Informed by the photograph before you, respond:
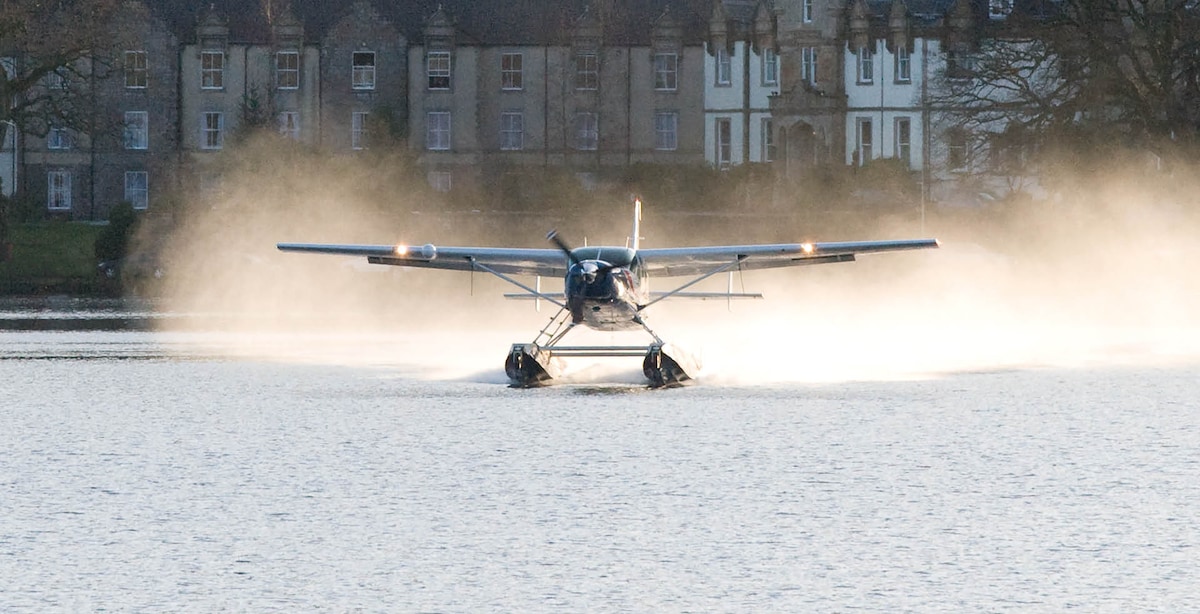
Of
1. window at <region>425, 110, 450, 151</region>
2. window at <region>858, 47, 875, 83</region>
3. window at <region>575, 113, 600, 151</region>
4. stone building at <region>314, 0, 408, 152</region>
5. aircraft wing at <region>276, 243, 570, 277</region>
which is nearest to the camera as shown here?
aircraft wing at <region>276, 243, 570, 277</region>

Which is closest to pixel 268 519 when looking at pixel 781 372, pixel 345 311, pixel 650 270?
pixel 650 270

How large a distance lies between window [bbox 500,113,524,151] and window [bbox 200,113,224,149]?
13.7m

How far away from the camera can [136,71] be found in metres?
97.5

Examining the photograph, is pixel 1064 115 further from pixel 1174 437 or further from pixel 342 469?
pixel 342 469

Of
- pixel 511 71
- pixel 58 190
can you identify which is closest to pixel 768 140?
pixel 511 71

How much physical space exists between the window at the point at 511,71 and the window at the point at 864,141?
16.4m

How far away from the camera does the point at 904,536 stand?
22.1 meters

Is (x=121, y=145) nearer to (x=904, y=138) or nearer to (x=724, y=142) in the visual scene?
(x=724, y=142)

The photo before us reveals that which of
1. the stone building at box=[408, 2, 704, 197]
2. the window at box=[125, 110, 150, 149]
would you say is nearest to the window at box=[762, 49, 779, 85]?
the stone building at box=[408, 2, 704, 197]

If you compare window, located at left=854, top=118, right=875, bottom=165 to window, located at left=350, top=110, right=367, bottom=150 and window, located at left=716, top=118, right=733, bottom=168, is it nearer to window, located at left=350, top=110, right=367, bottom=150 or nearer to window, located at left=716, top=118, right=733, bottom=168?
window, located at left=716, top=118, right=733, bottom=168

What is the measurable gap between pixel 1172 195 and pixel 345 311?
29.4m

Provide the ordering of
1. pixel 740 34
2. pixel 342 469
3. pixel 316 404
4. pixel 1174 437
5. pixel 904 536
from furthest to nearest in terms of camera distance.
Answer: pixel 740 34, pixel 316 404, pixel 1174 437, pixel 342 469, pixel 904 536

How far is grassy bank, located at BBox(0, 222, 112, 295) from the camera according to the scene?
248 ft

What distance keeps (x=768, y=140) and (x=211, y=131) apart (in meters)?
27.0
